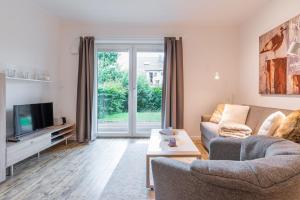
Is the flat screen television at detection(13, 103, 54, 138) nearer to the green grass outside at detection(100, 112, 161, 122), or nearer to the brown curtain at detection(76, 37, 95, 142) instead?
the brown curtain at detection(76, 37, 95, 142)

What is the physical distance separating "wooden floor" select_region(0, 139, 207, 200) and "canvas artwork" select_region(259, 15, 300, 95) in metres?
1.54

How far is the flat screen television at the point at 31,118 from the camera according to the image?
10.8 feet

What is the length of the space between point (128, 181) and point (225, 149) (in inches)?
48.1

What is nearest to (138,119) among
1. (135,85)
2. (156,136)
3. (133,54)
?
(135,85)

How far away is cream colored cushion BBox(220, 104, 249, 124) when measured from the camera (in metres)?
3.80

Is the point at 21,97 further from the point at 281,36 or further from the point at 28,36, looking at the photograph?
the point at 281,36

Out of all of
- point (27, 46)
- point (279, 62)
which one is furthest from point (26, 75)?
point (279, 62)

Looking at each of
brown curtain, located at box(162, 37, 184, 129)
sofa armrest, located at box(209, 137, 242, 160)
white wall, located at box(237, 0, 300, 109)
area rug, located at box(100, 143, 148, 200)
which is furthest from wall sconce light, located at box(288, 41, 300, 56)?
area rug, located at box(100, 143, 148, 200)

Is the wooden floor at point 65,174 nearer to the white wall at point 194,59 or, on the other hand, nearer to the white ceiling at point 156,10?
the white wall at point 194,59

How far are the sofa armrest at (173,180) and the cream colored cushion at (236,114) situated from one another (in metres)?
2.91

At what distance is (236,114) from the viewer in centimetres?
389

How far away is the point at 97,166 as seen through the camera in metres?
3.34

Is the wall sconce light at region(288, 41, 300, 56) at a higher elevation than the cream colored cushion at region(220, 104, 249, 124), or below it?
higher

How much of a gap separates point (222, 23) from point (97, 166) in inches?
148
